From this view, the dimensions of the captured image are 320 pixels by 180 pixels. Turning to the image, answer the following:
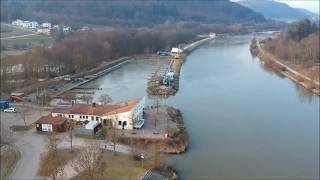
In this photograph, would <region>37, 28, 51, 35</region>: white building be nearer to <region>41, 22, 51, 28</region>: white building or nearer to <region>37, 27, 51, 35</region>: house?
<region>37, 27, 51, 35</region>: house

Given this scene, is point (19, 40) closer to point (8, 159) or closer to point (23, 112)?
point (23, 112)

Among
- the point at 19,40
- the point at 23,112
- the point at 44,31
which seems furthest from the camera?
the point at 44,31

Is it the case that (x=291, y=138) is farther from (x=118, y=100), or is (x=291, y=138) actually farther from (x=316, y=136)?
(x=118, y=100)

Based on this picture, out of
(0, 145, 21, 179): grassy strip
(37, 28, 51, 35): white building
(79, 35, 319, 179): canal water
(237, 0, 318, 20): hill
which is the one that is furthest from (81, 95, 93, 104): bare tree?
(237, 0, 318, 20): hill

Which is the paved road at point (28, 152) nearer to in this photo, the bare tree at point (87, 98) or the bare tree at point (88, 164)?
the bare tree at point (88, 164)

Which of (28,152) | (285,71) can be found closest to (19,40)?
(285,71)

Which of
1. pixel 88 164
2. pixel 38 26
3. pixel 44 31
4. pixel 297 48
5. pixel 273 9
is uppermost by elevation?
pixel 273 9

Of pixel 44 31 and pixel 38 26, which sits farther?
pixel 38 26

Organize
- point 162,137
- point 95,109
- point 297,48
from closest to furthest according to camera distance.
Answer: point 162,137 → point 95,109 → point 297,48
